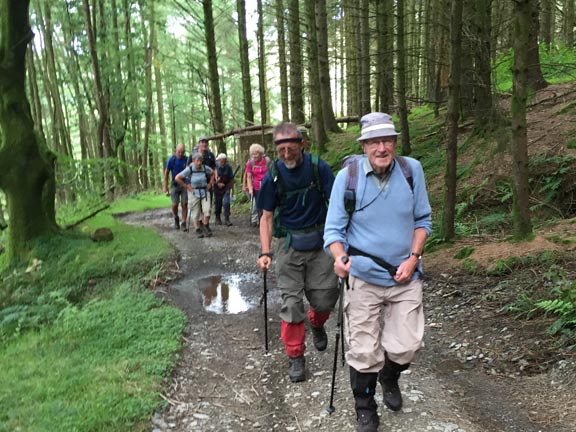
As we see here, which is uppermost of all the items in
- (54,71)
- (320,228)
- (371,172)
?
(54,71)

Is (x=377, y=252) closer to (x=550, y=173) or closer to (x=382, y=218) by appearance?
(x=382, y=218)

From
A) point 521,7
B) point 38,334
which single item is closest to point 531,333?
point 521,7

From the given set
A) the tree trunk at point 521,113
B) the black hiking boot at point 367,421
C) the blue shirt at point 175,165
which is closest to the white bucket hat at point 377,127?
the black hiking boot at point 367,421

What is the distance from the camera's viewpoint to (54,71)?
73.6ft

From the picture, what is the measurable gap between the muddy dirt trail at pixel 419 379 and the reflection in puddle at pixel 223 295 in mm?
103

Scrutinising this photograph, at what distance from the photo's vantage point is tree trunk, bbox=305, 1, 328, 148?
13906 mm

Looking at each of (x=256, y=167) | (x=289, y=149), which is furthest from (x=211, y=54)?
(x=289, y=149)

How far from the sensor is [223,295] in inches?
305

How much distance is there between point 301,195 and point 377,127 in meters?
1.27

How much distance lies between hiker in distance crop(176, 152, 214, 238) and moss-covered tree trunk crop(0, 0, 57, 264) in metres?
3.19

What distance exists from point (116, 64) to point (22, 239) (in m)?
13.9

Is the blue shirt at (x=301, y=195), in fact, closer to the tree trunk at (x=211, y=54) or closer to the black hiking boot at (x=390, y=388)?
the black hiking boot at (x=390, y=388)

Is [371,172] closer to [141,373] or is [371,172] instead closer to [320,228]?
[320,228]

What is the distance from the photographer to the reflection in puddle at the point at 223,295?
7.10 meters
